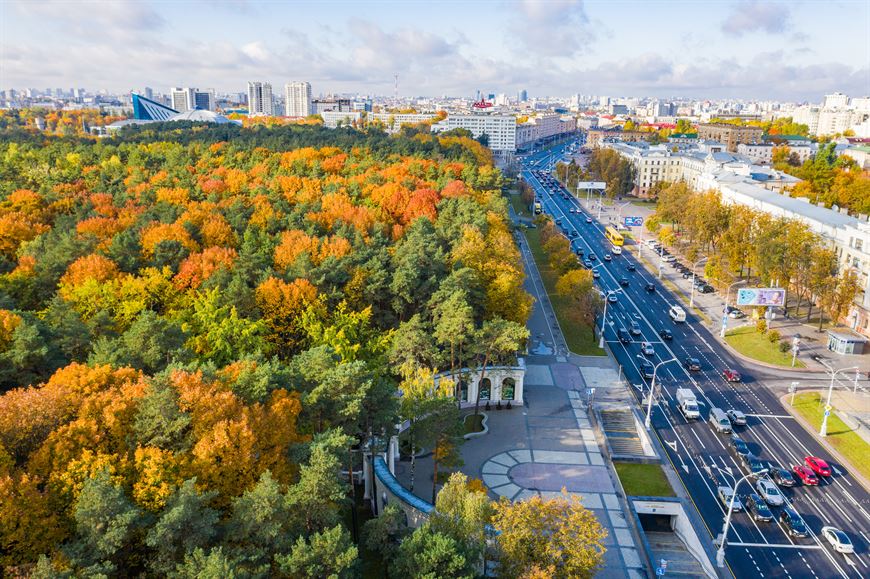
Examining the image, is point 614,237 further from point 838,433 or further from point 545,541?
point 545,541

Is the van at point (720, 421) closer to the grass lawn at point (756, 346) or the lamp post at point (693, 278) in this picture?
the grass lawn at point (756, 346)

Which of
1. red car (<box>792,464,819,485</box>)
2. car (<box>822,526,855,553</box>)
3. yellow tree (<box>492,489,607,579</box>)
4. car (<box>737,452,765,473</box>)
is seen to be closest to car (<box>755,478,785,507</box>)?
car (<box>737,452,765,473</box>)

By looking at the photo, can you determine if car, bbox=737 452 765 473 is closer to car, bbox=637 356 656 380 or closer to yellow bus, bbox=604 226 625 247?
car, bbox=637 356 656 380

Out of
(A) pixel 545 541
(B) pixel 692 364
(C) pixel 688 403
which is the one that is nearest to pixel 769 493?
(C) pixel 688 403

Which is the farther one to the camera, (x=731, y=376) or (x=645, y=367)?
(x=645, y=367)

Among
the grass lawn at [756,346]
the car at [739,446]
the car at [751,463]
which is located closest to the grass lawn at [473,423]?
the car at [739,446]

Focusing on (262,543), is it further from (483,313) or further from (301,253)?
(483,313)
